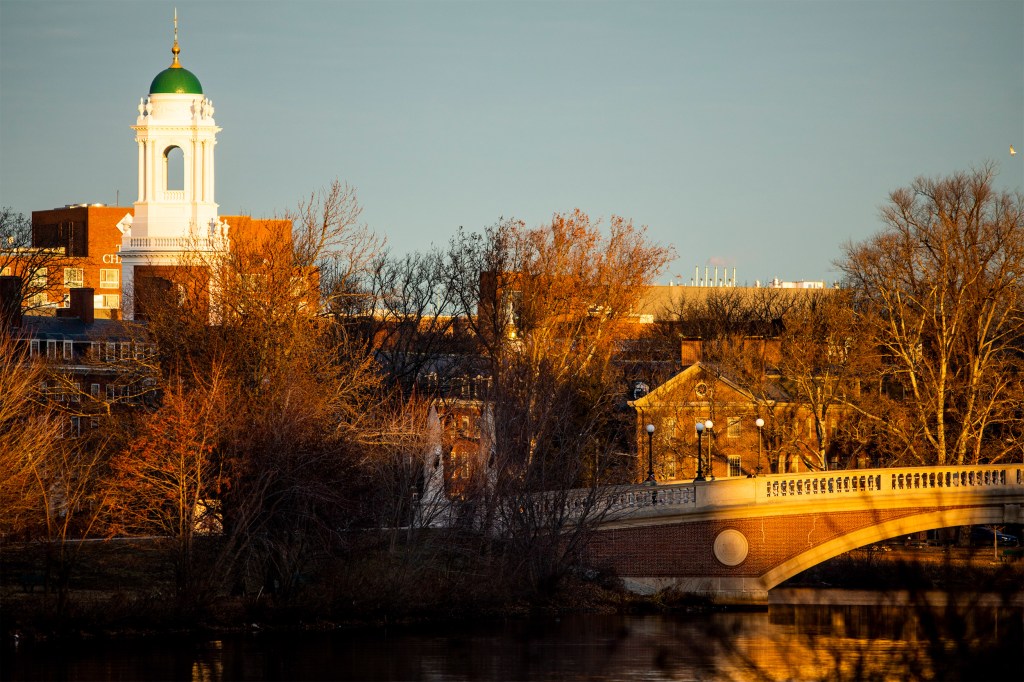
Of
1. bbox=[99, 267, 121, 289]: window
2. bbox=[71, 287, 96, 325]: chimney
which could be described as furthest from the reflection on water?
bbox=[99, 267, 121, 289]: window

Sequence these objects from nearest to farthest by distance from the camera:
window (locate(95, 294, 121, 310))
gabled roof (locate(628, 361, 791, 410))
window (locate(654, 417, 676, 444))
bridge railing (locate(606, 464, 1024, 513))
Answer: bridge railing (locate(606, 464, 1024, 513)) → window (locate(654, 417, 676, 444)) → gabled roof (locate(628, 361, 791, 410)) → window (locate(95, 294, 121, 310))

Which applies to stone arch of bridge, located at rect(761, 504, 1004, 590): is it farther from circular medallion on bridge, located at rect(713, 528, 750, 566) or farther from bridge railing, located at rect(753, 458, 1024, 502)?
circular medallion on bridge, located at rect(713, 528, 750, 566)

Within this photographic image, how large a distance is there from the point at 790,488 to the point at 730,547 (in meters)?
2.45

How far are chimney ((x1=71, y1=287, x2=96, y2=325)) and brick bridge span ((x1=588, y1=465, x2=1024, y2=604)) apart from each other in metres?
35.8

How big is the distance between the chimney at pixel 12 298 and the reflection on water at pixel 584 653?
32.2 meters

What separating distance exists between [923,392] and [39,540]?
36343mm

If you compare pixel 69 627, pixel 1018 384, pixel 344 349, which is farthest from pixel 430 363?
pixel 69 627

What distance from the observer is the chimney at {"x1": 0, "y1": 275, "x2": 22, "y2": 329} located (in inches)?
2621

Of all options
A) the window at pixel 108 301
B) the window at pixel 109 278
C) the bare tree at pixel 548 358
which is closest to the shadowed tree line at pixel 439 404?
the bare tree at pixel 548 358

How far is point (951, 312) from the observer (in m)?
62.5

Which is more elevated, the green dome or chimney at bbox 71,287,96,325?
the green dome

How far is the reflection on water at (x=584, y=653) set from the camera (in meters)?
34.8

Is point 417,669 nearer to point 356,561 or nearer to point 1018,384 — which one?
point 356,561

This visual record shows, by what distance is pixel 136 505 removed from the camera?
41.1m
